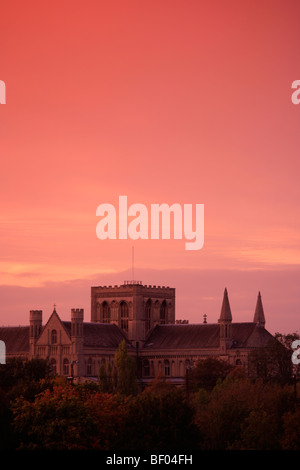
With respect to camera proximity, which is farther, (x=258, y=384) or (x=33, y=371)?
(x=33, y=371)

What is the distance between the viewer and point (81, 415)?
11906 centimetres

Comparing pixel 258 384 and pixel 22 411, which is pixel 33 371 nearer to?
pixel 258 384

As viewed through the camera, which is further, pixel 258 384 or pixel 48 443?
pixel 258 384

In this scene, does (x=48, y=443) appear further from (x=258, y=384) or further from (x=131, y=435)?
(x=258, y=384)

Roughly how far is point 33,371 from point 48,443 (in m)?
74.2

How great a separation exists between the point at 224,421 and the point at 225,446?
106 inches

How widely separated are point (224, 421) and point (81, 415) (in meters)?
17.4
